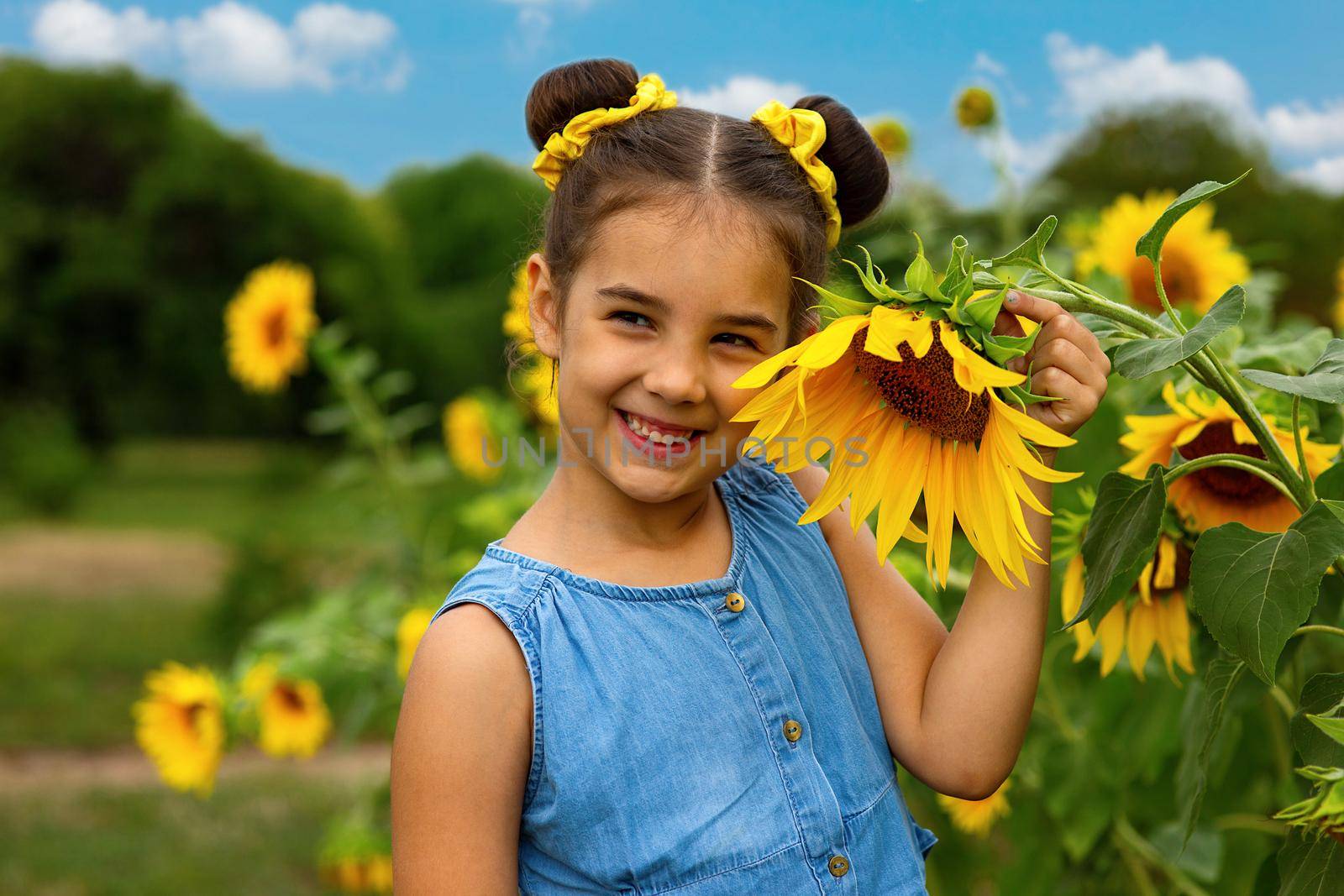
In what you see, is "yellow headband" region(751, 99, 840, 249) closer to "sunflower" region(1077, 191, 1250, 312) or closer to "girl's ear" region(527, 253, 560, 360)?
"girl's ear" region(527, 253, 560, 360)

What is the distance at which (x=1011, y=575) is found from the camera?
101 cm

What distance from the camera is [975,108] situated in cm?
226

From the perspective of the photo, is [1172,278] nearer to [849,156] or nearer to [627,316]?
[849,156]

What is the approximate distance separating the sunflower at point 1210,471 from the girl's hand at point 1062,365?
0.20 m

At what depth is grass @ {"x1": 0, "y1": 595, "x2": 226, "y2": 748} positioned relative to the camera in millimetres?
4832

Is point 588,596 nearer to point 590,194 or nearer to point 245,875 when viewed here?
point 590,194

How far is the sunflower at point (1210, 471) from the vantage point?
104 cm

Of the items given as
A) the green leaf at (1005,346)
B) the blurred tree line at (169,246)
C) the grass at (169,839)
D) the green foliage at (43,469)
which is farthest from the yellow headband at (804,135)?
the blurred tree line at (169,246)

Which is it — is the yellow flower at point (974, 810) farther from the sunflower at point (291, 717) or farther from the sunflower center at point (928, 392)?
the sunflower at point (291, 717)

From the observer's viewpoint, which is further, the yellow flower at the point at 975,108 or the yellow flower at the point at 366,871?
the yellow flower at the point at 366,871

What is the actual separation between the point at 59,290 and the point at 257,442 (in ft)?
8.00

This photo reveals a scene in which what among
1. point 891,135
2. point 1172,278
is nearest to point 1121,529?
point 1172,278

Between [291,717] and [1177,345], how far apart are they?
6.21 feet

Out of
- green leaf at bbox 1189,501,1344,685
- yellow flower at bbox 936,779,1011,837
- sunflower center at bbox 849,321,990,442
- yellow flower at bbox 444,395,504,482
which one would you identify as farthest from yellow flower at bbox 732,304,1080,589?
yellow flower at bbox 444,395,504,482
